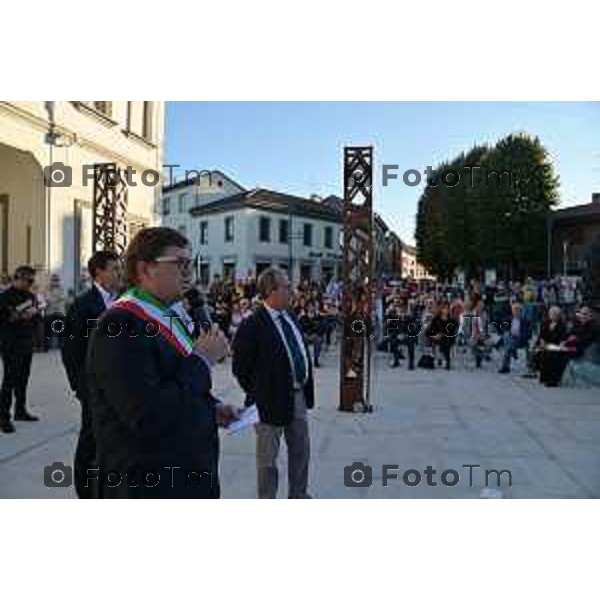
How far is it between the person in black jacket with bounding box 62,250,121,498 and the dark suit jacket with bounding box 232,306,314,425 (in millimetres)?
885

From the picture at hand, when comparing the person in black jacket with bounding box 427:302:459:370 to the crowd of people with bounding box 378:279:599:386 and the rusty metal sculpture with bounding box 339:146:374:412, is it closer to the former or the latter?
the crowd of people with bounding box 378:279:599:386

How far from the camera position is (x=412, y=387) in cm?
1115

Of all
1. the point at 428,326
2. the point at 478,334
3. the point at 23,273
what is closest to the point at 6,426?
the point at 23,273

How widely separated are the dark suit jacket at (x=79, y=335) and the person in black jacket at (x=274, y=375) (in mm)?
910

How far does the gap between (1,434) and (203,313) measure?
242 centimetres

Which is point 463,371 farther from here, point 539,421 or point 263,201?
point 263,201

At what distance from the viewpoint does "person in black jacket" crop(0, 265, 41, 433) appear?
7.41m

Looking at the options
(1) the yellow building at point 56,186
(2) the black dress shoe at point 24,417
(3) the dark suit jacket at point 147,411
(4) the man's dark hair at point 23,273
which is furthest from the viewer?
(1) the yellow building at point 56,186

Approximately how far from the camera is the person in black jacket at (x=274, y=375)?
4.56 m

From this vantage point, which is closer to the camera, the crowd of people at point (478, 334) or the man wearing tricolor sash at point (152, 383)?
the man wearing tricolor sash at point (152, 383)

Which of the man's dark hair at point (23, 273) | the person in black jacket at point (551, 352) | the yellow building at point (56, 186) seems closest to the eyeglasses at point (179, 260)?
the man's dark hair at point (23, 273)

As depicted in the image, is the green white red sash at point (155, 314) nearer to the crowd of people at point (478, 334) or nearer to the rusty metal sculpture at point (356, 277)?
the rusty metal sculpture at point (356, 277)

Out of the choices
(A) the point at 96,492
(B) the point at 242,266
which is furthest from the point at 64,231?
(A) the point at 96,492
